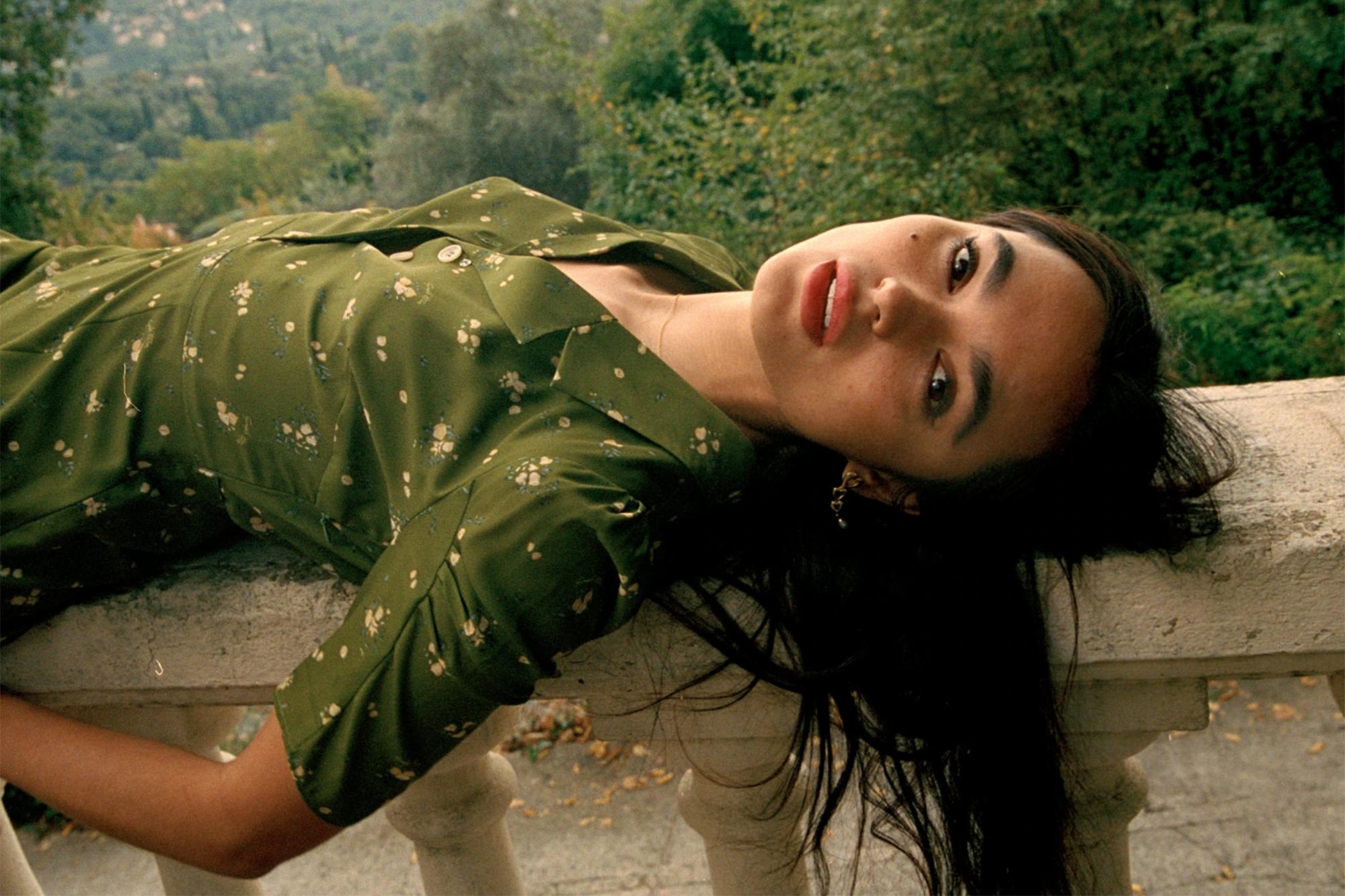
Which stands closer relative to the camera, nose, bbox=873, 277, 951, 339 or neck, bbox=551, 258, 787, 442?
nose, bbox=873, 277, 951, 339

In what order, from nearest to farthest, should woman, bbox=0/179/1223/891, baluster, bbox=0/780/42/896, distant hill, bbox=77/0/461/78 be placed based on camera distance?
woman, bbox=0/179/1223/891 → baluster, bbox=0/780/42/896 → distant hill, bbox=77/0/461/78

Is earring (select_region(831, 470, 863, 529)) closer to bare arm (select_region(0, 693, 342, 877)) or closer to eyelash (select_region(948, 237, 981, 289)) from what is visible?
eyelash (select_region(948, 237, 981, 289))

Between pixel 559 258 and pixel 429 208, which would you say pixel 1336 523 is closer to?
pixel 559 258

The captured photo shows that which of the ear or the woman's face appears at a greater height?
the woman's face

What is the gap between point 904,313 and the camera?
1.48 m

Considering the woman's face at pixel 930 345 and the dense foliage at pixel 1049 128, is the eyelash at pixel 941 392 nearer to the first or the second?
the woman's face at pixel 930 345

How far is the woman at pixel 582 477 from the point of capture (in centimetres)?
128

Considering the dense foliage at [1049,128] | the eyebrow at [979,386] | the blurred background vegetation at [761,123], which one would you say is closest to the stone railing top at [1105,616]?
the eyebrow at [979,386]

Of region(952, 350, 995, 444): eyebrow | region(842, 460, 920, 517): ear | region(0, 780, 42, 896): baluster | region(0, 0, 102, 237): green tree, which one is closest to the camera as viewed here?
region(952, 350, 995, 444): eyebrow

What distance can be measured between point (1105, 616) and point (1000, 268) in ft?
1.72

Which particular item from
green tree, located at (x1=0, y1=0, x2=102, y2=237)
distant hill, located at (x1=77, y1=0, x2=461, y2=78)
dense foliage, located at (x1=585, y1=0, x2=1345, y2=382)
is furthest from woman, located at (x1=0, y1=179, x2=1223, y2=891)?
green tree, located at (x1=0, y1=0, x2=102, y2=237)

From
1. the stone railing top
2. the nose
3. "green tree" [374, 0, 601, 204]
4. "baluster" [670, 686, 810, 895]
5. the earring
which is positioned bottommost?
"green tree" [374, 0, 601, 204]

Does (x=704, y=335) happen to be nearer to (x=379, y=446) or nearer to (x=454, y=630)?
(x=379, y=446)

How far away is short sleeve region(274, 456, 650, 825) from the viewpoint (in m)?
1.25
